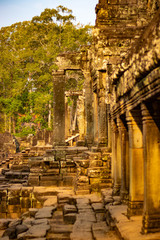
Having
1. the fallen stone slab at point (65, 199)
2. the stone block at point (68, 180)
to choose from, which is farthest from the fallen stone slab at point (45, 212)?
the stone block at point (68, 180)

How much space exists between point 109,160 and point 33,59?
28.1 m

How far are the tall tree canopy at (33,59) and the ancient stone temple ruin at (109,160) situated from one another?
1714 centimetres

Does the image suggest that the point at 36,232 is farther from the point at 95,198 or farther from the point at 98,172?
the point at 98,172

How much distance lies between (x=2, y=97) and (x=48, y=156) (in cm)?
2590

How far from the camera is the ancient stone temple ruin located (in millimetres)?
4105

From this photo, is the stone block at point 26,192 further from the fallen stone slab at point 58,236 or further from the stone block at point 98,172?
the fallen stone slab at point 58,236

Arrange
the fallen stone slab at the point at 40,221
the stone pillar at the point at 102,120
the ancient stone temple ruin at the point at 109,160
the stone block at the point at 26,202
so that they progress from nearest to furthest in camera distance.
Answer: the ancient stone temple ruin at the point at 109,160, the fallen stone slab at the point at 40,221, the stone block at the point at 26,202, the stone pillar at the point at 102,120

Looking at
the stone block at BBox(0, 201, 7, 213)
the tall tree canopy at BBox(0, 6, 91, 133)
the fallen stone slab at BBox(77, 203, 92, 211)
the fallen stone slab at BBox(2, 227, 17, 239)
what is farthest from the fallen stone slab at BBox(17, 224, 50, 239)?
the tall tree canopy at BBox(0, 6, 91, 133)

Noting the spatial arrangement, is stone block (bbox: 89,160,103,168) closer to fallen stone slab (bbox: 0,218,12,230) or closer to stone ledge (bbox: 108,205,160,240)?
fallen stone slab (bbox: 0,218,12,230)

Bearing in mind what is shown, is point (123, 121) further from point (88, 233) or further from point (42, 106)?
point (42, 106)

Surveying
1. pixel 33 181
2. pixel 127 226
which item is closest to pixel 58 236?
pixel 127 226

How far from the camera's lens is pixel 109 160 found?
9.51 m

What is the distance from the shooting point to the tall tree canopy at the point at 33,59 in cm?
3297

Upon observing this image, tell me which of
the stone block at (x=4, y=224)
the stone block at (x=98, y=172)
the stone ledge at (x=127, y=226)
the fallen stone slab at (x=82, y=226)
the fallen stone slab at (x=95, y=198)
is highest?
the stone block at (x=98, y=172)
